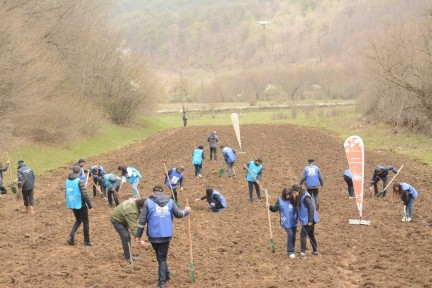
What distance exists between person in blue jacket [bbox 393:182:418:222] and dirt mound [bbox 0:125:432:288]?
0.38 m

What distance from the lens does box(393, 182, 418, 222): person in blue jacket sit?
1584 cm

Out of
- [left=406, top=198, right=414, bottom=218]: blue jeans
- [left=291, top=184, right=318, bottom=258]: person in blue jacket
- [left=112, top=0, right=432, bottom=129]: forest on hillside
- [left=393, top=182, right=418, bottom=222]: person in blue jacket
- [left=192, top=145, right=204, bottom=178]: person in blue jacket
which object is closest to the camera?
[left=291, top=184, right=318, bottom=258]: person in blue jacket

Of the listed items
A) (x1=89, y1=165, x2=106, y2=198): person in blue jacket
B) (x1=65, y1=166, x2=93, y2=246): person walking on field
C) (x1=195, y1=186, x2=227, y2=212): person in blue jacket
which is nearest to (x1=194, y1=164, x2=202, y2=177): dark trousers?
(x1=89, y1=165, x2=106, y2=198): person in blue jacket

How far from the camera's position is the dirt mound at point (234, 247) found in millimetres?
11578

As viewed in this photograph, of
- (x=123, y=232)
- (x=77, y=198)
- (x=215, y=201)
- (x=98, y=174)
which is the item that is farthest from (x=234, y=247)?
(x=98, y=174)

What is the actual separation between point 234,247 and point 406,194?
5372mm

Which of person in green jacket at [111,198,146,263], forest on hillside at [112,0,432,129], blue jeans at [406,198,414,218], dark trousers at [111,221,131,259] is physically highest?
forest on hillside at [112,0,432,129]

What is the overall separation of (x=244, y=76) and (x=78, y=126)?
87.6 meters

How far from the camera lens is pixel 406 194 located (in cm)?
1584

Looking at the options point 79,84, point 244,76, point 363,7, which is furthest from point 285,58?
point 79,84

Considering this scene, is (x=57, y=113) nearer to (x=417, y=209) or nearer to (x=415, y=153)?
(x=415, y=153)

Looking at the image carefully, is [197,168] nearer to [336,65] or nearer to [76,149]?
[76,149]

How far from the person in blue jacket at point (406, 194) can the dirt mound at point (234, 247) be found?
0.38 metres

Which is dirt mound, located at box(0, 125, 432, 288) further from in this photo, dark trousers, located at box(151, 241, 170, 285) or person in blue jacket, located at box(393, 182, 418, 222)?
Result: dark trousers, located at box(151, 241, 170, 285)
